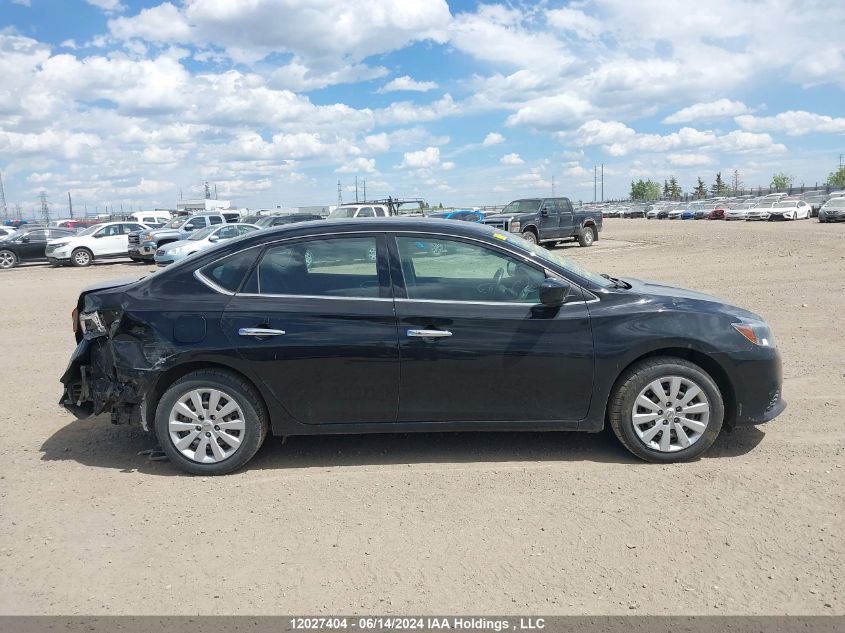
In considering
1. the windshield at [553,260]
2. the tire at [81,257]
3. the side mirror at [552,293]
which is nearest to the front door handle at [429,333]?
the side mirror at [552,293]

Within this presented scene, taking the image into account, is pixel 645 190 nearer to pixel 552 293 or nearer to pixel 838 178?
pixel 838 178

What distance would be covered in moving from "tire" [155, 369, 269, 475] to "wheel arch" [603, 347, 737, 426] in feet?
7.74

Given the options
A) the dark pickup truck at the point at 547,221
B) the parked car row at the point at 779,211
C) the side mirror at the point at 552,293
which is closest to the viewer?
the side mirror at the point at 552,293

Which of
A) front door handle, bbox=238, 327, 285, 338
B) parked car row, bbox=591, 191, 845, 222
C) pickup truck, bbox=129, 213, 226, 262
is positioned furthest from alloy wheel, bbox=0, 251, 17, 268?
parked car row, bbox=591, 191, 845, 222

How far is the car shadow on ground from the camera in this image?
471cm

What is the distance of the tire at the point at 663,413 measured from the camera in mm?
4438

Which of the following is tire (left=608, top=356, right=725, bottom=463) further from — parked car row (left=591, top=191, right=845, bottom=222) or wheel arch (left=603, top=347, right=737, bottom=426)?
parked car row (left=591, top=191, right=845, bottom=222)

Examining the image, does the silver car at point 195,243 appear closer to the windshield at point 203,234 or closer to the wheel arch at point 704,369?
the windshield at point 203,234

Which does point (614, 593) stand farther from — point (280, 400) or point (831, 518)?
point (280, 400)

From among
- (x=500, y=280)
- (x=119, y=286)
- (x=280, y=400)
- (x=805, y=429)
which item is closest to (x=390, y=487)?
(x=280, y=400)

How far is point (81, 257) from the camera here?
24922mm

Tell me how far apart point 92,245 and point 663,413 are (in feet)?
82.2

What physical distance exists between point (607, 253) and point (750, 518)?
770 inches

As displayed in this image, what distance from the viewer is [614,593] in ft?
10.3
